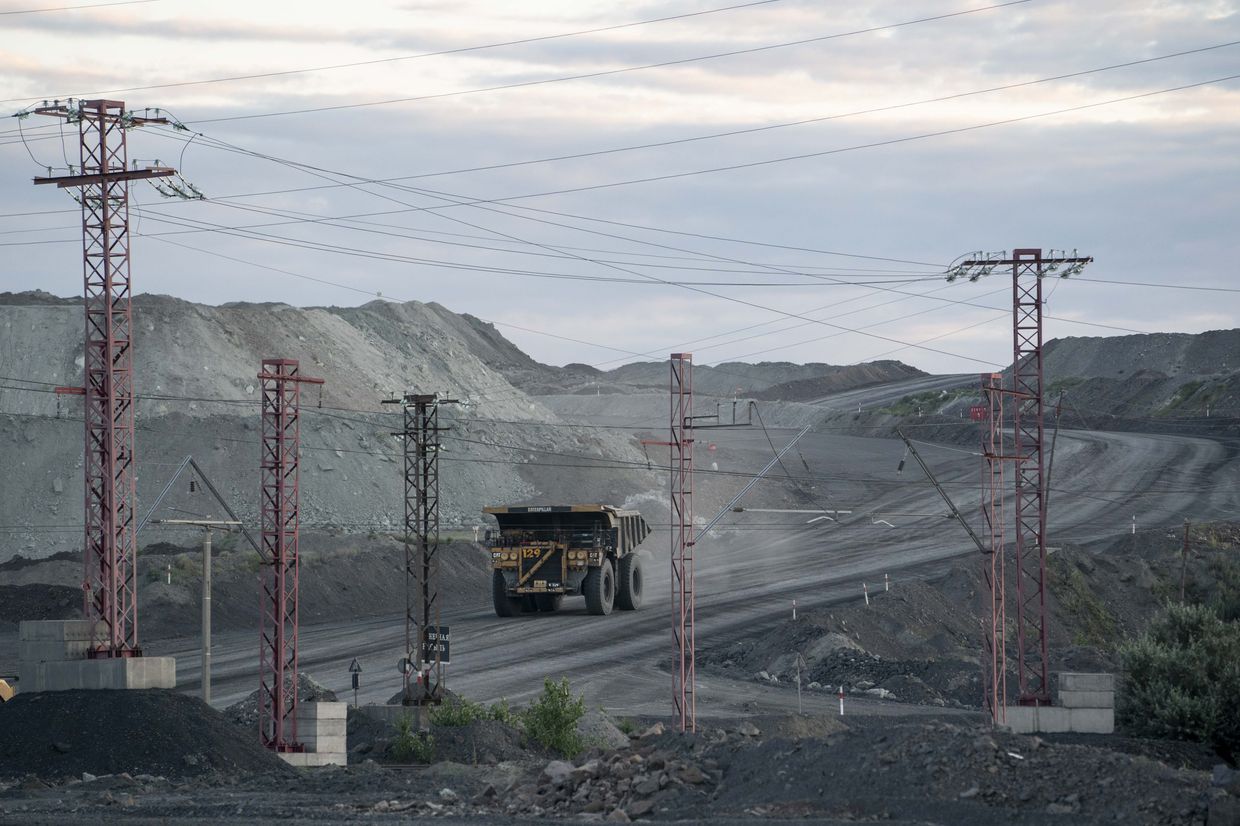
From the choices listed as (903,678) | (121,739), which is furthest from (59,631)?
(903,678)

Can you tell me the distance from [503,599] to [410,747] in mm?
20694

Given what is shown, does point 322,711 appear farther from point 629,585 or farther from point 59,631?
point 629,585

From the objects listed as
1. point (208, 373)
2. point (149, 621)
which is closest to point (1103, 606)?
point (149, 621)

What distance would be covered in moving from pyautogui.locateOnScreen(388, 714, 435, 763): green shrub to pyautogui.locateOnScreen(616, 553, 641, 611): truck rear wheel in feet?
69.4

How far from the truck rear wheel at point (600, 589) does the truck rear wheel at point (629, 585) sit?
0.80 m

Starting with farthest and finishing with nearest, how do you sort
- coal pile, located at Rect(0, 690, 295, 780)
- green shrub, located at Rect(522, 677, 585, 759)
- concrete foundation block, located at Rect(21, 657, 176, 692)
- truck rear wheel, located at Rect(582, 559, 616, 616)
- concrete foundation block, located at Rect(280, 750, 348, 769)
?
1. truck rear wheel, located at Rect(582, 559, 616, 616)
2. green shrub, located at Rect(522, 677, 585, 759)
3. concrete foundation block, located at Rect(280, 750, 348, 769)
4. concrete foundation block, located at Rect(21, 657, 176, 692)
5. coal pile, located at Rect(0, 690, 295, 780)

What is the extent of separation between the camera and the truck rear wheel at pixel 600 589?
49.6 metres

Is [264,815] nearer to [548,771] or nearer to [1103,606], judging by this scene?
[548,771]

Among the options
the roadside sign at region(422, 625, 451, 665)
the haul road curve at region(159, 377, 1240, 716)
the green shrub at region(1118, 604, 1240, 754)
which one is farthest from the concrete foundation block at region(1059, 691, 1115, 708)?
the roadside sign at region(422, 625, 451, 665)

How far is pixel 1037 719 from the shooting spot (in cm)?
3388

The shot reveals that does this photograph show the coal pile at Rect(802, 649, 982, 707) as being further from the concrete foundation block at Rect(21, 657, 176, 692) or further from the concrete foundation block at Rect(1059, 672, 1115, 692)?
the concrete foundation block at Rect(21, 657, 176, 692)

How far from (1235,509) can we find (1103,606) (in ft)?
63.6

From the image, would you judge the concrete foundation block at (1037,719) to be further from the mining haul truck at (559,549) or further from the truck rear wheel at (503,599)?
the truck rear wheel at (503,599)

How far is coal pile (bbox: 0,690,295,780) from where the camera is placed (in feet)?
84.2
